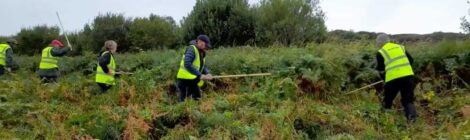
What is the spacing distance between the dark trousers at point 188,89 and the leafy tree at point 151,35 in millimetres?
11759

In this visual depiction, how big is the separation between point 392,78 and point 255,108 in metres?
2.34

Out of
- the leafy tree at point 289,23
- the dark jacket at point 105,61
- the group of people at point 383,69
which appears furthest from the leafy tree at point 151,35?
the group of people at point 383,69

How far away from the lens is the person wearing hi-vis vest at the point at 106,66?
10492mm

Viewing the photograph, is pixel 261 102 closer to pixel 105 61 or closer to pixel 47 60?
pixel 105 61

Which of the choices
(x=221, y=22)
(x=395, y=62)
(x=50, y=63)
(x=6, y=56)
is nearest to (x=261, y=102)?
(x=395, y=62)

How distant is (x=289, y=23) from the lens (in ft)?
62.2

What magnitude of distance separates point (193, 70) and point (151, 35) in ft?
42.5

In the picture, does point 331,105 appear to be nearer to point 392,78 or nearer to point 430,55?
point 392,78

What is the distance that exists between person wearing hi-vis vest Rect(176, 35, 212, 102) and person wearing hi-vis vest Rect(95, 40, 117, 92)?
185cm

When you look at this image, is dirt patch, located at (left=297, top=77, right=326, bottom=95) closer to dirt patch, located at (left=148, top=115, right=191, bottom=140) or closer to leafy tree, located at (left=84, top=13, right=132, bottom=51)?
dirt patch, located at (left=148, top=115, right=191, bottom=140)

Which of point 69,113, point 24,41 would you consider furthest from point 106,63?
point 24,41

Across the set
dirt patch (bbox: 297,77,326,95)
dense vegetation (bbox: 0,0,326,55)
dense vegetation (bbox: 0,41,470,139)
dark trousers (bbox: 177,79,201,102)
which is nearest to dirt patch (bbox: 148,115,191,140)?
dense vegetation (bbox: 0,41,470,139)

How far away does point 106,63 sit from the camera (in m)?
10.5

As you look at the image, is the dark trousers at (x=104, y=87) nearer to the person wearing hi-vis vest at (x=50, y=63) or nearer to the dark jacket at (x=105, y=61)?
the dark jacket at (x=105, y=61)
